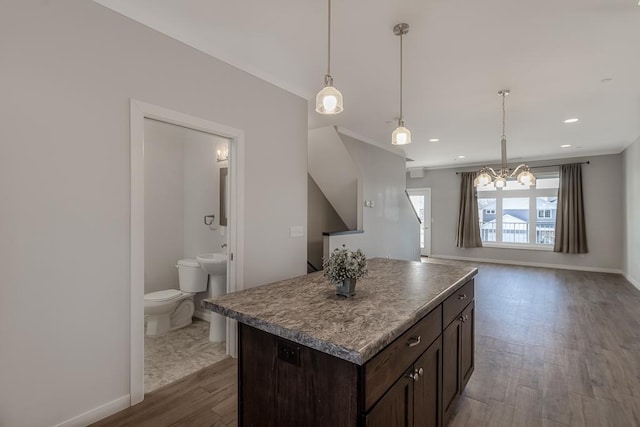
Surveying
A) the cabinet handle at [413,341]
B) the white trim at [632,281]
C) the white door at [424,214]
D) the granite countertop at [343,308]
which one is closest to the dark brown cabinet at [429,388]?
the cabinet handle at [413,341]

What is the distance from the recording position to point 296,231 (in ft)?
10.9

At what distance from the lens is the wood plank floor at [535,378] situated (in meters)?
2.02

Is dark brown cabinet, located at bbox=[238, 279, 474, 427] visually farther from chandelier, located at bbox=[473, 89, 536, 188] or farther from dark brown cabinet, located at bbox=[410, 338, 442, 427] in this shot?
chandelier, located at bbox=[473, 89, 536, 188]

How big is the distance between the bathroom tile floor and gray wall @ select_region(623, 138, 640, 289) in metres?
6.84

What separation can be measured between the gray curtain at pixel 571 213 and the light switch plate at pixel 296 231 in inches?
266

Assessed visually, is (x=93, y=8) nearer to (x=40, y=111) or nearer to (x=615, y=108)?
(x=40, y=111)

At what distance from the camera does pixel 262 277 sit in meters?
2.95

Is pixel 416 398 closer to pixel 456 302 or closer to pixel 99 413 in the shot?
pixel 456 302

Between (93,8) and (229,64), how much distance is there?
38.7 inches

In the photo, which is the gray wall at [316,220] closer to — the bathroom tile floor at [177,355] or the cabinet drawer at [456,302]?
the bathroom tile floor at [177,355]

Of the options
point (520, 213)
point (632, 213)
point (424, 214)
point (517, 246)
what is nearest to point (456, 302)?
point (632, 213)

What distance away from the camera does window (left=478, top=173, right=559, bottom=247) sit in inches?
291

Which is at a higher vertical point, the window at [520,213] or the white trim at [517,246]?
the window at [520,213]

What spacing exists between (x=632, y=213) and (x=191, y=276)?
294 inches
